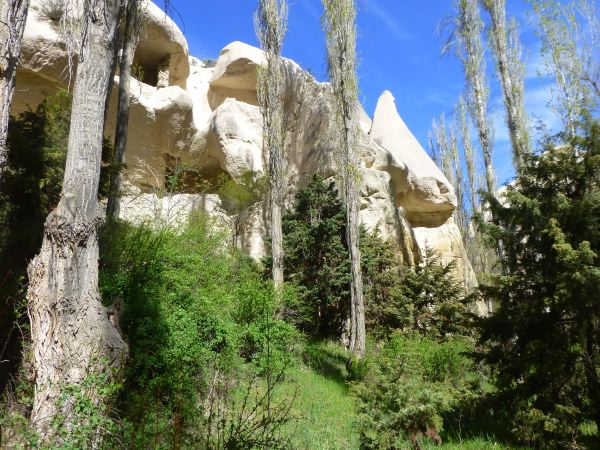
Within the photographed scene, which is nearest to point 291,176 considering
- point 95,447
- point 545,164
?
point 545,164

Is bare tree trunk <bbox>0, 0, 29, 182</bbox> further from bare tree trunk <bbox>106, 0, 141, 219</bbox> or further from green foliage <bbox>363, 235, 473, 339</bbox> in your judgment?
green foliage <bbox>363, 235, 473, 339</bbox>

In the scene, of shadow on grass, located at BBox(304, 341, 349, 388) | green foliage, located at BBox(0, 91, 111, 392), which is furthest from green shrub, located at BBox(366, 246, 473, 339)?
green foliage, located at BBox(0, 91, 111, 392)

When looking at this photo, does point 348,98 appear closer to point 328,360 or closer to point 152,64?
point 328,360

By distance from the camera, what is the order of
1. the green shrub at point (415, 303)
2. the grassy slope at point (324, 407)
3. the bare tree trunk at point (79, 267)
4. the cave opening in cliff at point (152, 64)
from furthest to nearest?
1. the cave opening in cliff at point (152, 64)
2. the green shrub at point (415, 303)
3. the grassy slope at point (324, 407)
4. the bare tree trunk at point (79, 267)

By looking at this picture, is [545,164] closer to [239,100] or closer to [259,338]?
[259,338]

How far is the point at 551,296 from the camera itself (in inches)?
227

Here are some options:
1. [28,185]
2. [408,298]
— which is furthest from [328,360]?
[28,185]

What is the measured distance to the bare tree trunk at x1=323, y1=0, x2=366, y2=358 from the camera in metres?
12.6

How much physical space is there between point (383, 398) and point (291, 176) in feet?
46.4

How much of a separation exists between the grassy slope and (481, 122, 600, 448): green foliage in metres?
0.78

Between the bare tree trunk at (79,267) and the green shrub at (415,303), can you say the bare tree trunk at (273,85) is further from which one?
the bare tree trunk at (79,267)

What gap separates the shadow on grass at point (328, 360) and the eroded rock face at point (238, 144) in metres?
4.80

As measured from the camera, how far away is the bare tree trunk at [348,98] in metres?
12.6

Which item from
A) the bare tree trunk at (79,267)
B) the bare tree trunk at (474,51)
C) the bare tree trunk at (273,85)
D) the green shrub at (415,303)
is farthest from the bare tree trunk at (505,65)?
the bare tree trunk at (79,267)
